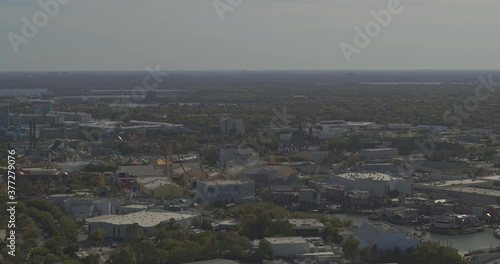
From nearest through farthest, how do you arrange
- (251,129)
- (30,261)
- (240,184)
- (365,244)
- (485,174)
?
1. (30,261)
2. (365,244)
3. (240,184)
4. (485,174)
5. (251,129)

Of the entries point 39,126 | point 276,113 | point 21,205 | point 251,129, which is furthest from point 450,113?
point 21,205

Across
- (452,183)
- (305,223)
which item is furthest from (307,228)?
(452,183)

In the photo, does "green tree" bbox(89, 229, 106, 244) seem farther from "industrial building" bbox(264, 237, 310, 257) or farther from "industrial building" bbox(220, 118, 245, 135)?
"industrial building" bbox(220, 118, 245, 135)

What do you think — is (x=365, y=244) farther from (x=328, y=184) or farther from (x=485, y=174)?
(x=485, y=174)

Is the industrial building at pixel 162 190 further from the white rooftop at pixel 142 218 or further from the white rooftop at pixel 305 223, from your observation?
the white rooftop at pixel 305 223

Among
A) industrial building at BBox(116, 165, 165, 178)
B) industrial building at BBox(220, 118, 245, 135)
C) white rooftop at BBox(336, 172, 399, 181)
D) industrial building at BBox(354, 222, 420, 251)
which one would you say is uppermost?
industrial building at BBox(354, 222, 420, 251)

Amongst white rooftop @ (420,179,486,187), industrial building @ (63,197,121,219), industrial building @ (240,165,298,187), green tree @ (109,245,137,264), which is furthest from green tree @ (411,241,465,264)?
industrial building @ (240,165,298,187)
